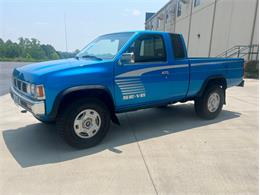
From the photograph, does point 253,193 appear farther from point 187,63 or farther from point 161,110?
point 161,110

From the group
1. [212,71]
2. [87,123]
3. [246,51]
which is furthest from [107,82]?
[246,51]

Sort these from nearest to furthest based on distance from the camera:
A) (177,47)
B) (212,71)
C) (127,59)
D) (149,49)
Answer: (127,59) < (149,49) < (177,47) < (212,71)

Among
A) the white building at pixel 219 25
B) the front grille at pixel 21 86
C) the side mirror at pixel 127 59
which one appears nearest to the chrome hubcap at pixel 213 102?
the side mirror at pixel 127 59

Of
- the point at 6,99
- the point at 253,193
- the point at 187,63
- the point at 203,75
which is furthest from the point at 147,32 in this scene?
the point at 6,99

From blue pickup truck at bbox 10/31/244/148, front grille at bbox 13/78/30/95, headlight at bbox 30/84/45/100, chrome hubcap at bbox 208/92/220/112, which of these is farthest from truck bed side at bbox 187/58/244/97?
front grille at bbox 13/78/30/95

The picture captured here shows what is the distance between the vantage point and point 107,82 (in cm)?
375

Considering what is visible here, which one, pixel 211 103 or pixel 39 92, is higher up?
pixel 39 92

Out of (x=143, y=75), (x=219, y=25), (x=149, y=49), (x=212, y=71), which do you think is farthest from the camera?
(x=219, y=25)

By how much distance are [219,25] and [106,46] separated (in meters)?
19.9

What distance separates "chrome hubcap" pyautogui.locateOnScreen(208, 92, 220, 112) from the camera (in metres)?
5.50

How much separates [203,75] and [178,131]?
4.89 feet

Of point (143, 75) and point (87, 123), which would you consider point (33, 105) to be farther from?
point (143, 75)

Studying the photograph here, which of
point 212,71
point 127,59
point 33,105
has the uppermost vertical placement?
point 127,59

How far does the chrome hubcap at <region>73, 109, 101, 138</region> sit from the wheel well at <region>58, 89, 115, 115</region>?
0.87ft
